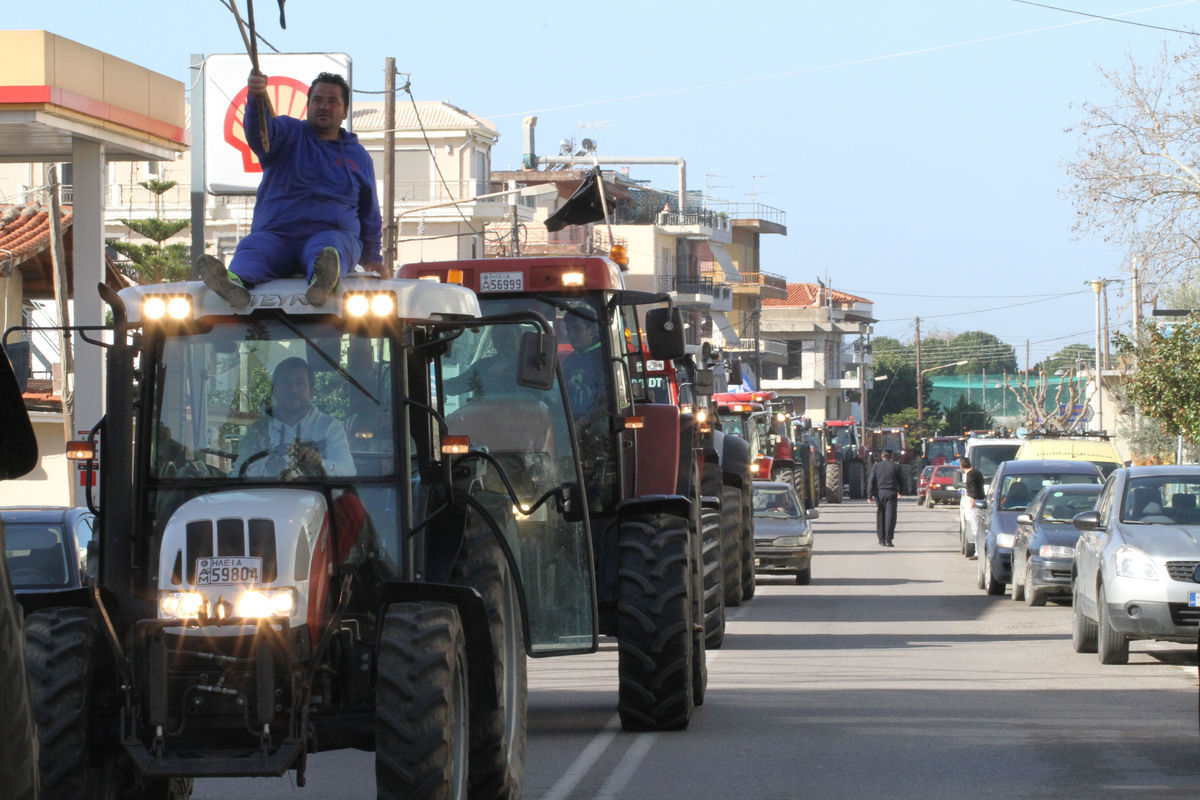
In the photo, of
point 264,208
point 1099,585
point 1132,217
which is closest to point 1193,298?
point 1132,217

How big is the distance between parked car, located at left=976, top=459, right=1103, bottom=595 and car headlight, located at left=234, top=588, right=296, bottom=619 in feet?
56.1

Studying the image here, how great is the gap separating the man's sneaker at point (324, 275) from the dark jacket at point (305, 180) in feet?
3.09

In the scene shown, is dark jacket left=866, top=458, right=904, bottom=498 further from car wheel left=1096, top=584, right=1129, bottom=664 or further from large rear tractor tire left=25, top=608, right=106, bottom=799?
large rear tractor tire left=25, top=608, right=106, bottom=799

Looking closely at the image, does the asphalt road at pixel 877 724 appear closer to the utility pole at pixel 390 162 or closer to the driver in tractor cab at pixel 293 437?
the driver in tractor cab at pixel 293 437

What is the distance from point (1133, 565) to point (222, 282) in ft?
30.2

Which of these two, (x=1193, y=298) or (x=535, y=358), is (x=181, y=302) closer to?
(x=535, y=358)

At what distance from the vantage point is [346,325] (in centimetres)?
729

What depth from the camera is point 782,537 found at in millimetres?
24578

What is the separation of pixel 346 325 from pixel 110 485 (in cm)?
119

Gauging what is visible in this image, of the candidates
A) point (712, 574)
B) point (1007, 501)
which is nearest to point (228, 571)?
point (712, 574)

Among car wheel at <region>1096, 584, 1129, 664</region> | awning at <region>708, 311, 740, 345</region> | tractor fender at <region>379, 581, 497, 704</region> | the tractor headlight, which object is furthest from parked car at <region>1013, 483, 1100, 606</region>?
awning at <region>708, 311, 740, 345</region>

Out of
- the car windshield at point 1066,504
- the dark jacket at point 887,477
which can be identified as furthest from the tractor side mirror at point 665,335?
the dark jacket at point 887,477

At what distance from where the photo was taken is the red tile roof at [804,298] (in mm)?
112750

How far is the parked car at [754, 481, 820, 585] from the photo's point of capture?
24516 millimetres
